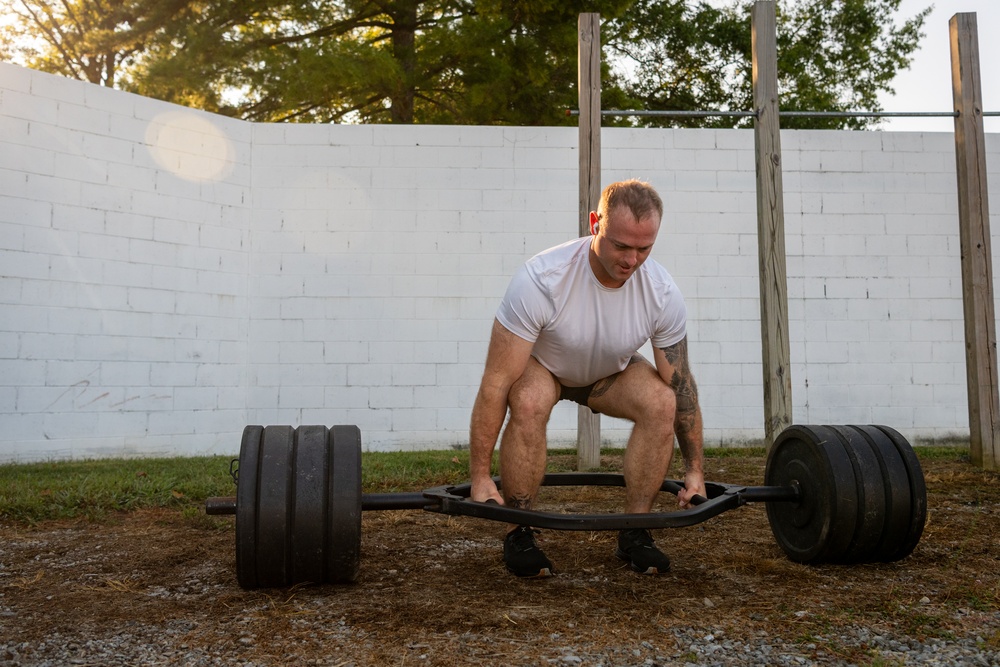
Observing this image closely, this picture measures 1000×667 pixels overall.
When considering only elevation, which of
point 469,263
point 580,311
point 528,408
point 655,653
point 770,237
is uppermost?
point 469,263

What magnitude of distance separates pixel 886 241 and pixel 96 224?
6175mm

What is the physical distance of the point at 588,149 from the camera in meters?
5.55

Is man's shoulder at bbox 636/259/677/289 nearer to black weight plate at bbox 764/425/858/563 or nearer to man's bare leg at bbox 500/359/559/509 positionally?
man's bare leg at bbox 500/359/559/509

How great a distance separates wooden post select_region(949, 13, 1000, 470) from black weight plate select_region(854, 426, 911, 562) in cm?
309

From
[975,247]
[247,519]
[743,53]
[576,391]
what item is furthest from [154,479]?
[743,53]

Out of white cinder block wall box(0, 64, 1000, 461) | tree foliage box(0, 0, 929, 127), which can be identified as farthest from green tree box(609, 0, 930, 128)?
white cinder block wall box(0, 64, 1000, 461)

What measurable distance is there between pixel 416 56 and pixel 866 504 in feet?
32.7

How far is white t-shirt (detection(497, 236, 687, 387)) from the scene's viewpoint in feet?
9.49

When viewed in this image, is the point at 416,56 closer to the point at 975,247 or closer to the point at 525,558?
the point at 975,247

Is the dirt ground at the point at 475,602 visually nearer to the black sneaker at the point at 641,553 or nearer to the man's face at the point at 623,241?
the black sneaker at the point at 641,553

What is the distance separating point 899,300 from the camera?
6961 millimetres

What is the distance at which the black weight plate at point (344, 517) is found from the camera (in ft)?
8.46

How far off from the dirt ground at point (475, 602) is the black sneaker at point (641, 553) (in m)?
0.05

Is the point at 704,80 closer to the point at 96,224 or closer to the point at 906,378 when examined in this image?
the point at 906,378
